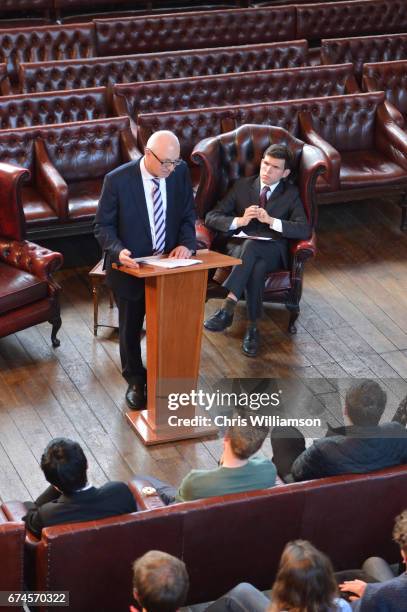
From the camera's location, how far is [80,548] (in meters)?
3.70

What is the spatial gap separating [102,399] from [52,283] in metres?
0.82

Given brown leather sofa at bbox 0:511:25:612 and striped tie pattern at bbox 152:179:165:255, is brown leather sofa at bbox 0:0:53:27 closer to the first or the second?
striped tie pattern at bbox 152:179:165:255

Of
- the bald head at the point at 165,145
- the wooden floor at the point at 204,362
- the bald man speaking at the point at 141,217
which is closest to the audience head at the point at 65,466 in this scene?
the wooden floor at the point at 204,362

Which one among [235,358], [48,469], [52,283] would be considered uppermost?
[48,469]

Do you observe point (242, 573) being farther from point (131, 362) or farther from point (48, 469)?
point (131, 362)

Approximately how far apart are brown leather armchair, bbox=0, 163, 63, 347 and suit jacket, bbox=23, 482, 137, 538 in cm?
230

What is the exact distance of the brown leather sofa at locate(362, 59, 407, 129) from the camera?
28.6 ft

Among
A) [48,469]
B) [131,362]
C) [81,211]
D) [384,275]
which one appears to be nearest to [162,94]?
[81,211]

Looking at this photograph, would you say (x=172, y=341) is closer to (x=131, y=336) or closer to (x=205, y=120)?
(x=131, y=336)

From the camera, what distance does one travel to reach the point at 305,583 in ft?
10.4

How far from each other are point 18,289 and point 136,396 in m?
0.97

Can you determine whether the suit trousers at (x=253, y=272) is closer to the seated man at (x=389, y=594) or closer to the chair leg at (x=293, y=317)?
the chair leg at (x=293, y=317)

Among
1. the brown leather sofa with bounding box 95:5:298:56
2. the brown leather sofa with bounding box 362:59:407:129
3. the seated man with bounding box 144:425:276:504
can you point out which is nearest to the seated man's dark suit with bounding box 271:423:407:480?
the seated man with bounding box 144:425:276:504

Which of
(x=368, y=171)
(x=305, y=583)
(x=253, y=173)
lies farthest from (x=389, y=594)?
(x=368, y=171)
